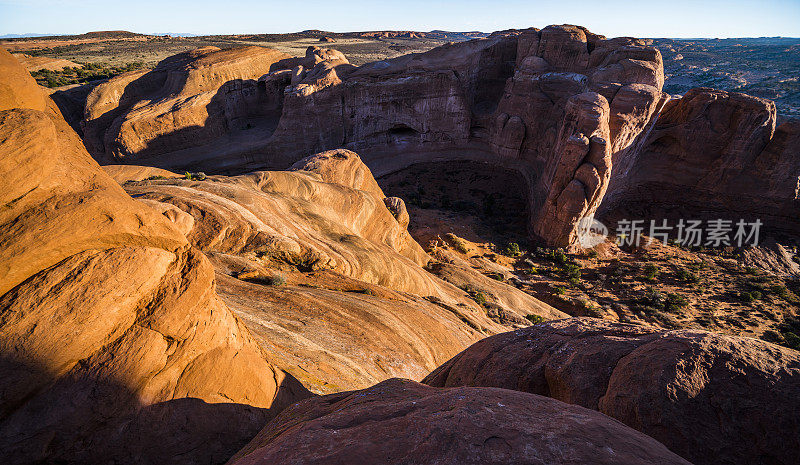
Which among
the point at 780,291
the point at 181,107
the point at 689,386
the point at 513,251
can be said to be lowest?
the point at 780,291

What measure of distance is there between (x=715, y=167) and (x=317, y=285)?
3617 cm

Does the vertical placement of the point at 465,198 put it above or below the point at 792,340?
above

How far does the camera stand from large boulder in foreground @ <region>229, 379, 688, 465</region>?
318 cm

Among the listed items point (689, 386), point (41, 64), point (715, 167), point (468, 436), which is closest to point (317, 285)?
point (468, 436)

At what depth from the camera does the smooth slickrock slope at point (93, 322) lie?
3922 millimetres

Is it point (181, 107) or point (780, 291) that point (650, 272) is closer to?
point (780, 291)

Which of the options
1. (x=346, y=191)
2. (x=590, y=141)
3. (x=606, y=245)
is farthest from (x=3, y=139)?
(x=606, y=245)

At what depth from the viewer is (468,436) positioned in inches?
134

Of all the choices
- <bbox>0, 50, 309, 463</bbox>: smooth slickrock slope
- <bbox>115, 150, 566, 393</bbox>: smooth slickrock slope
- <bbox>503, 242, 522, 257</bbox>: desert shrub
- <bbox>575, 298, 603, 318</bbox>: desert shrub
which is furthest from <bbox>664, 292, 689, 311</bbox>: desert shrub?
<bbox>0, 50, 309, 463</bbox>: smooth slickrock slope

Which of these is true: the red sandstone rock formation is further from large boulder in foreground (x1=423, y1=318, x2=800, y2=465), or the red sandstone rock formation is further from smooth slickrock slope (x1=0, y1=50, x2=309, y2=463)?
smooth slickrock slope (x1=0, y1=50, x2=309, y2=463)

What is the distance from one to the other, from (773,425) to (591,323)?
358 centimetres

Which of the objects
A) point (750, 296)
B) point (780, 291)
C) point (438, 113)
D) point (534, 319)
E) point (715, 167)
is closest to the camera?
point (534, 319)

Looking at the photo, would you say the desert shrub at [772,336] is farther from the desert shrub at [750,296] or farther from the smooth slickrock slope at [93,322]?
the smooth slickrock slope at [93,322]

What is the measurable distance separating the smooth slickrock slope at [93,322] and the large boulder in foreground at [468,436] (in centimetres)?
154
